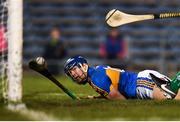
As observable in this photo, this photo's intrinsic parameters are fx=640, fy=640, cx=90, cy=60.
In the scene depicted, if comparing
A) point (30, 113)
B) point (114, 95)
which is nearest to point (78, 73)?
point (114, 95)

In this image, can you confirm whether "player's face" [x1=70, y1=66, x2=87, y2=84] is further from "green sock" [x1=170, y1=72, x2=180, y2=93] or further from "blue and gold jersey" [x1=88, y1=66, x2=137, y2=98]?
"green sock" [x1=170, y1=72, x2=180, y2=93]

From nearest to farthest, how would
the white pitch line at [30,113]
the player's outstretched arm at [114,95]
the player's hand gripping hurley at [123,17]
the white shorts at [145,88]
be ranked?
the white pitch line at [30,113] → the player's outstretched arm at [114,95] → the white shorts at [145,88] → the player's hand gripping hurley at [123,17]

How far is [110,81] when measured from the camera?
315 inches

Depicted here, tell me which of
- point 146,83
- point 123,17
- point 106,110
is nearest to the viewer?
point 106,110

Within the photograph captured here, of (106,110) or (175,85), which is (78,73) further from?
(106,110)

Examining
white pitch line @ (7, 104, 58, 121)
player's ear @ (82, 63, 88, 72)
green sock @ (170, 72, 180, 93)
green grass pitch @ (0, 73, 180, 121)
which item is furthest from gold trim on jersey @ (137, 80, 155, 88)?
white pitch line @ (7, 104, 58, 121)

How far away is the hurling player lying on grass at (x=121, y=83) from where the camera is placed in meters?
7.95

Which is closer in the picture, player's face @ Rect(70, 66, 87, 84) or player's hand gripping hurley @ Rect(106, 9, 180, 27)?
player's face @ Rect(70, 66, 87, 84)

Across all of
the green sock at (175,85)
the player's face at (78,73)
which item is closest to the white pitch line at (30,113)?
the player's face at (78,73)

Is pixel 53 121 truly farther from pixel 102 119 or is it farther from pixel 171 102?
pixel 171 102

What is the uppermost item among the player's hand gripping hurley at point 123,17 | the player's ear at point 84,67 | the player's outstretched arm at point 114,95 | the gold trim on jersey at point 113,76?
the player's hand gripping hurley at point 123,17

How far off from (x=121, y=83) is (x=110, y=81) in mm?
154

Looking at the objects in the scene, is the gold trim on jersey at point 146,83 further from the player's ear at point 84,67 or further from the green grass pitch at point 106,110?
the player's ear at point 84,67

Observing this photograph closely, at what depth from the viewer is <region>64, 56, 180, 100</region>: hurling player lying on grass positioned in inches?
313
